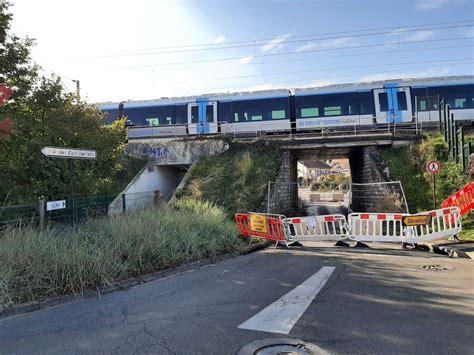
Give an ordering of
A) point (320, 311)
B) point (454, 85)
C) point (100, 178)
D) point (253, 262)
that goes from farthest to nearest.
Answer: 1. point (454, 85)
2. point (100, 178)
3. point (253, 262)
4. point (320, 311)

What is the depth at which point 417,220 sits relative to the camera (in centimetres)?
1208

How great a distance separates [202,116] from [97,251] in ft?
62.8

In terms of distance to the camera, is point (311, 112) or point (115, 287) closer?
point (115, 287)

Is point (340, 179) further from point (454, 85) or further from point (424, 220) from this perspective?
point (424, 220)

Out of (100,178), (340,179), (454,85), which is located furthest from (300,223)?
(340,179)

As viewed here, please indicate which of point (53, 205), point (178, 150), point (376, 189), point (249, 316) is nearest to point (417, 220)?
point (376, 189)

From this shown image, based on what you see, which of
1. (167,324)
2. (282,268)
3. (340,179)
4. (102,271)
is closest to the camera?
(167,324)

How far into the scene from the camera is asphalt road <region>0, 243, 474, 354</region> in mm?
4227

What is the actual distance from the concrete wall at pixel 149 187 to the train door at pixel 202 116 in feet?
10.0

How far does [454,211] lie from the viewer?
480 inches

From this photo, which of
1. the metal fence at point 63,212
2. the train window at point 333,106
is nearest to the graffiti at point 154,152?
the metal fence at point 63,212

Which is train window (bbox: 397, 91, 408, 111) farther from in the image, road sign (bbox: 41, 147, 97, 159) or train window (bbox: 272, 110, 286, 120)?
road sign (bbox: 41, 147, 97, 159)

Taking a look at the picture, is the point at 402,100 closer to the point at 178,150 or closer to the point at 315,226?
the point at 178,150

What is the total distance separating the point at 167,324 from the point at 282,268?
431 cm
